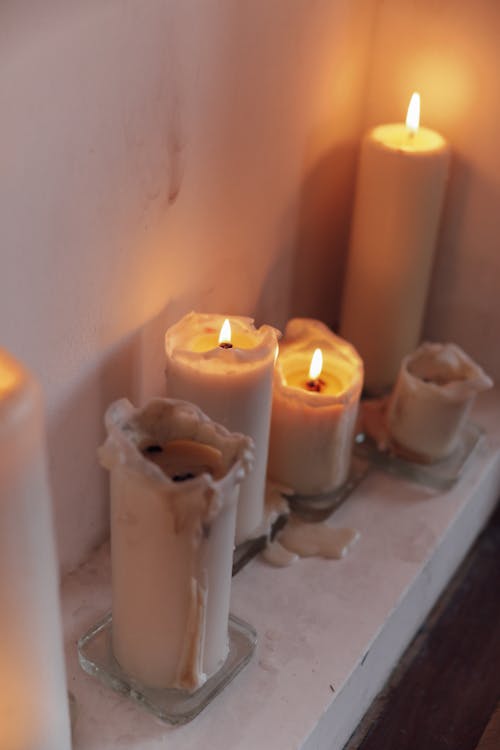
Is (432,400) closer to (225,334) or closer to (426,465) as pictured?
(426,465)

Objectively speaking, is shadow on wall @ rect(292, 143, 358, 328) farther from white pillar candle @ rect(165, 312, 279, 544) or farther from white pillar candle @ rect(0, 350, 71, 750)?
white pillar candle @ rect(0, 350, 71, 750)

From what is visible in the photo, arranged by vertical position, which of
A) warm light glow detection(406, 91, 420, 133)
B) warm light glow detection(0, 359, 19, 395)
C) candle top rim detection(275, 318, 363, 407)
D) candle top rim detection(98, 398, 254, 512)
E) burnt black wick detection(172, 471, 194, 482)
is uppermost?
warm light glow detection(406, 91, 420, 133)

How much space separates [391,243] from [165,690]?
46 centimetres

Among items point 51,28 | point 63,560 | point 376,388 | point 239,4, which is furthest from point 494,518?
point 51,28

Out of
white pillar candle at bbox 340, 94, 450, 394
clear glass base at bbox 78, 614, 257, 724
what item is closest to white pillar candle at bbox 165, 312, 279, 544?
clear glass base at bbox 78, 614, 257, 724

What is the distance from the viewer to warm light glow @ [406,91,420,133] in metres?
0.90

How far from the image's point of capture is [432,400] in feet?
2.84

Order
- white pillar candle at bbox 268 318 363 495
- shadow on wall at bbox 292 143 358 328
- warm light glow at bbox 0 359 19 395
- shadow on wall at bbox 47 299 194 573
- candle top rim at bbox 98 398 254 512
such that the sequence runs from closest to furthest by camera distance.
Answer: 1. warm light glow at bbox 0 359 19 395
2. candle top rim at bbox 98 398 254 512
3. shadow on wall at bbox 47 299 194 573
4. white pillar candle at bbox 268 318 363 495
5. shadow on wall at bbox 292 143 358 328

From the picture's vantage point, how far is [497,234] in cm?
96

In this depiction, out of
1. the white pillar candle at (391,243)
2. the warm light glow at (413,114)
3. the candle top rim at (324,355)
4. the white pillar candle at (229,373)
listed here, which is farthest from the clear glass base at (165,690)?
the warm light glow at (413,114)

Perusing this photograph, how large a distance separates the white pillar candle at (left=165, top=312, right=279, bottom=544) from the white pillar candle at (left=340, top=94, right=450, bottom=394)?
0.71 feet

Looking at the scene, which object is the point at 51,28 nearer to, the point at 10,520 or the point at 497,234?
the point at 10,520

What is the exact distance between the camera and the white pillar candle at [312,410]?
0.81m

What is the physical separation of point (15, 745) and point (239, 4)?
20.4 inches
